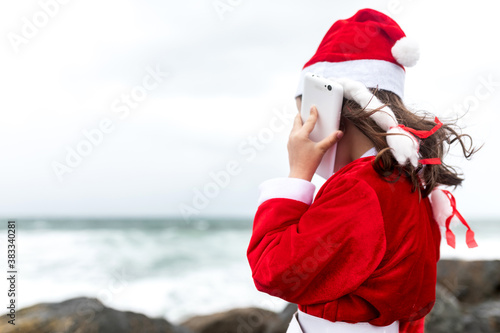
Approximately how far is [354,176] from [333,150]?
212mm

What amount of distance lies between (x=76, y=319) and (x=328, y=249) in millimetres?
2839

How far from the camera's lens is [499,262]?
656 cm

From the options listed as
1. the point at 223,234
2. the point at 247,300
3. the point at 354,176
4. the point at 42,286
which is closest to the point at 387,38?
the point at 354,176

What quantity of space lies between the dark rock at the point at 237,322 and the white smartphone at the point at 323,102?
367cm

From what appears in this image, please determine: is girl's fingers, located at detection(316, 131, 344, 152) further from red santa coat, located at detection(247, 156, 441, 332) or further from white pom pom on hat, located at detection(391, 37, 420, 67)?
white pom pom on hat, located at detection(391, 37, 420, 67)

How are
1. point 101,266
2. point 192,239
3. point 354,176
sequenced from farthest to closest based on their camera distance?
point 192,239, point 101,266, point 354,176

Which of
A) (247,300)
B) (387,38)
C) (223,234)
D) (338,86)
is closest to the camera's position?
(338,86)

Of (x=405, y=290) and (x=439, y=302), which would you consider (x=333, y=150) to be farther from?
(x=439, y=302)

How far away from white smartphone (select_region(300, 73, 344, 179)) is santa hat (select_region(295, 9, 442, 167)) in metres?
0.05

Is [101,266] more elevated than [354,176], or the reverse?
[354,176]

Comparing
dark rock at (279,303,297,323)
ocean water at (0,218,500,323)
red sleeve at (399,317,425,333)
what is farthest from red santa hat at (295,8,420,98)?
ocean water at (0,218,500,323)

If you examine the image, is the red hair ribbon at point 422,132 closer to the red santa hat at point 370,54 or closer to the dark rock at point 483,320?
the red santa hat at point 370,54

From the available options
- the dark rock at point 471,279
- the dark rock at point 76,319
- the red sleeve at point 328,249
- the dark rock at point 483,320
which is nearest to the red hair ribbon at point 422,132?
the red sleeve at point 328,249

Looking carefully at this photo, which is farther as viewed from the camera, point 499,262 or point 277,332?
point 499,262
